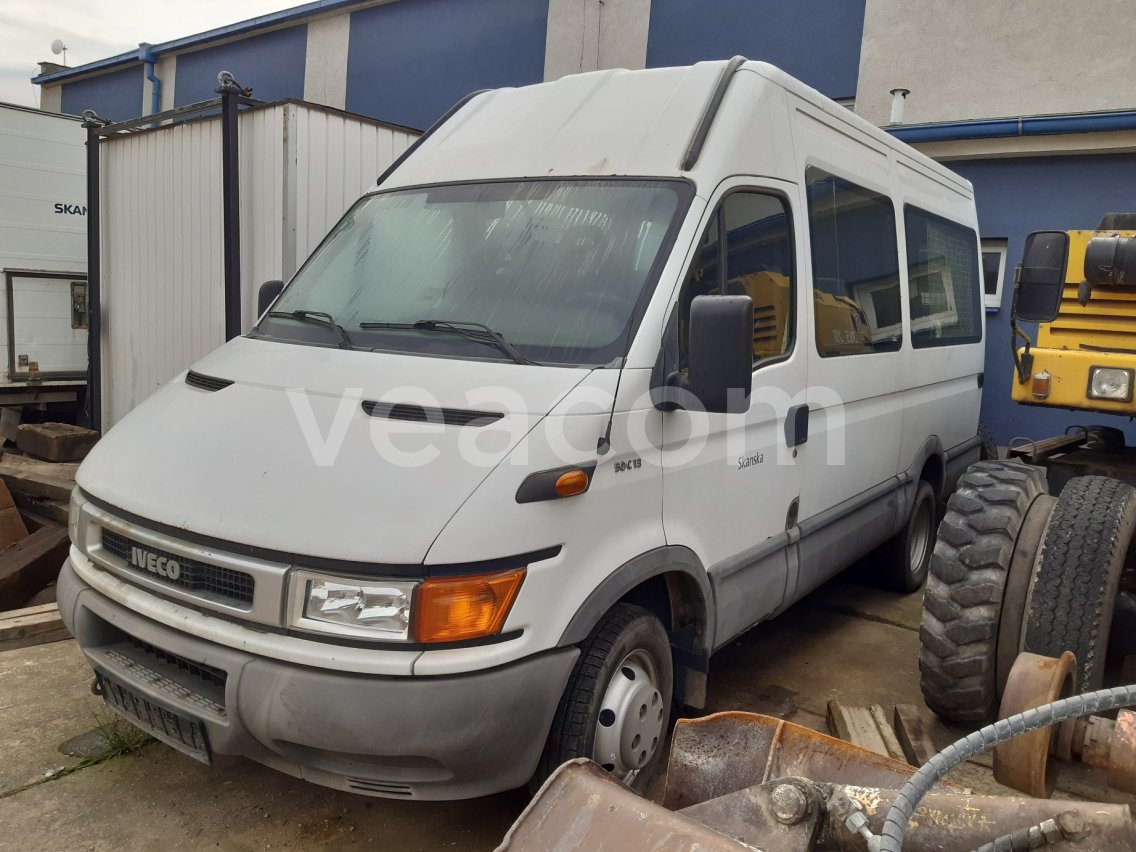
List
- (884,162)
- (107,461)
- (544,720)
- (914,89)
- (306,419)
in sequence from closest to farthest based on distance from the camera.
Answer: (544,720) < (306,419) < (107,461) < (884,162) < (914,89)

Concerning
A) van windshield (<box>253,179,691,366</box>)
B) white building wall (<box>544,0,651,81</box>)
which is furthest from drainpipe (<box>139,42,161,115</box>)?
van windshield (<box>253,179,691,366</box>)

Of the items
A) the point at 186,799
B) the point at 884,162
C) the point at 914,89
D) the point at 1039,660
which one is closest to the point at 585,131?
the point at 884,162

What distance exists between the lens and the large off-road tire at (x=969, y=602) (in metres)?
3.53

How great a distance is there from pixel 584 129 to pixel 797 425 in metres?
1.51

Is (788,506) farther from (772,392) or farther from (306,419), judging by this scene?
(306,419)

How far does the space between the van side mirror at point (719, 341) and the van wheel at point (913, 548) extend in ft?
10.1

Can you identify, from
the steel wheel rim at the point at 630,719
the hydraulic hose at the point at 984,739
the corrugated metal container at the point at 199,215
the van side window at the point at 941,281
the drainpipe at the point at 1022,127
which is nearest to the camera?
the hydraulic hose at the point at 984,739

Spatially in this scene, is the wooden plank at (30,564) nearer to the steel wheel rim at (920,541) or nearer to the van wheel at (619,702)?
the van wheel at (619,702)

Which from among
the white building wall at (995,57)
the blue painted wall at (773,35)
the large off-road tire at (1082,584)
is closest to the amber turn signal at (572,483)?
the large off-road tire at (1082,584)

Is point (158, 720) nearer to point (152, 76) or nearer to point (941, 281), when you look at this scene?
point (941, 281)

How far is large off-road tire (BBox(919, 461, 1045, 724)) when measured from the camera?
11.6 feet

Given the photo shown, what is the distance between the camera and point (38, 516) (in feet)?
21.6

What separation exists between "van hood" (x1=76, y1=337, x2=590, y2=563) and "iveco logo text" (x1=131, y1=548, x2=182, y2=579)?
12cm

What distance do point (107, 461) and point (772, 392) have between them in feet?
8.09
